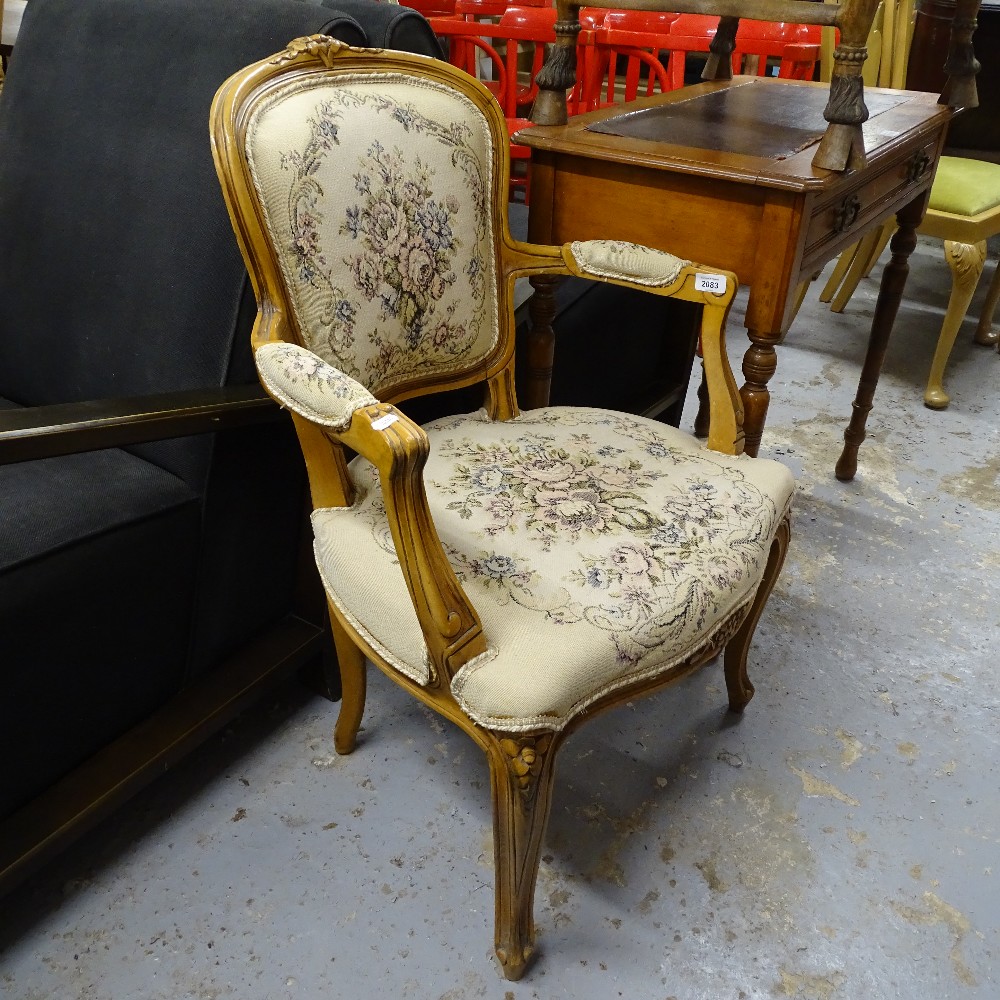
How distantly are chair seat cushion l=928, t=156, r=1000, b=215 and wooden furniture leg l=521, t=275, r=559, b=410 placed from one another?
1.39 meters

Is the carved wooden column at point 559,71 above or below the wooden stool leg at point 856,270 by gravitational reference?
above

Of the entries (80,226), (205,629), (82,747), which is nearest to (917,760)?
(205,629)

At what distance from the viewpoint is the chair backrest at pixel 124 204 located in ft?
3.70

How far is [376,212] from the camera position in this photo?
1.10 m

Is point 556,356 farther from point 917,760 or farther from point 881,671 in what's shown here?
point 917,760

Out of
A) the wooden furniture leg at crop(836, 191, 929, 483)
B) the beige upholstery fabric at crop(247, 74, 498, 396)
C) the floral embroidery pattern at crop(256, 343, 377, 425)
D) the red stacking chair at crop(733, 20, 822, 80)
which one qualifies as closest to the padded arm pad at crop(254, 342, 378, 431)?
the floral embroidery pattern at crop(256, 343, 377, 425)

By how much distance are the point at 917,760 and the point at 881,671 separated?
0.20 m

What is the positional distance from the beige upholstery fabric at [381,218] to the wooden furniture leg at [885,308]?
1.00 metres

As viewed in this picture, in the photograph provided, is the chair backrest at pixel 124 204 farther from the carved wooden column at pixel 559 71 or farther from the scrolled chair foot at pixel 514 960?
the scrolled chair foot at pixel 514 960

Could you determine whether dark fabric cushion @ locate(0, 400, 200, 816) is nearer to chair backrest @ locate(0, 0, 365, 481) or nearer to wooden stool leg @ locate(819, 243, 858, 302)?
chair backrest @ locate(0, 0, 365, 481)

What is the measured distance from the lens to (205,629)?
1.24 meters

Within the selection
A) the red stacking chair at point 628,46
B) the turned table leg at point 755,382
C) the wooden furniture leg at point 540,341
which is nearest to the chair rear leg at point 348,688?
the wooden furniture leg at point 540,341

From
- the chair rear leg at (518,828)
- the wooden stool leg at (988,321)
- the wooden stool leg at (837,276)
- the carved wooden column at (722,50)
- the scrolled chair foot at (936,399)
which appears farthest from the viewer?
the wooden stool leg at (837,276)

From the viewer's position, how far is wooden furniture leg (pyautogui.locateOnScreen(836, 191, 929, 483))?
1823 millimetres
